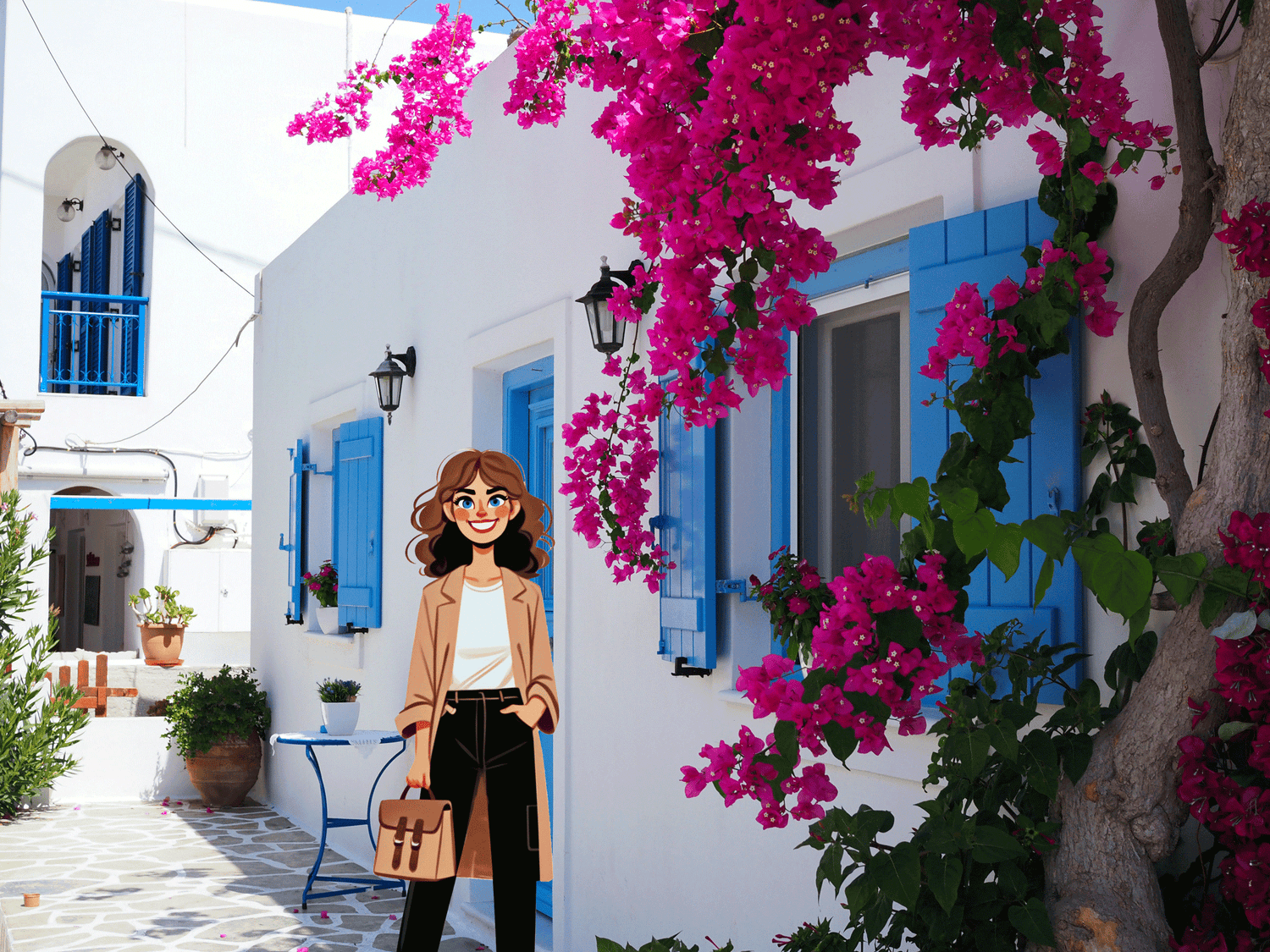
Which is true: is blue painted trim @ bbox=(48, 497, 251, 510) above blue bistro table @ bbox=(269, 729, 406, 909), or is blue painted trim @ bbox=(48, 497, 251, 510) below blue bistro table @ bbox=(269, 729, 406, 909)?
above

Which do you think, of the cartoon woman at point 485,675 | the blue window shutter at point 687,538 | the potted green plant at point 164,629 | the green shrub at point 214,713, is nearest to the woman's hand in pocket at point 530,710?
the cartoon woman at point 485,675

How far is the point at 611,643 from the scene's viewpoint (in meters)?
4.51

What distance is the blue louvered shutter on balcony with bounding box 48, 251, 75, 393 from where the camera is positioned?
49.5ft

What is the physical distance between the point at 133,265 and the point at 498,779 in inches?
532

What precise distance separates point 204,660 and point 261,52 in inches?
280

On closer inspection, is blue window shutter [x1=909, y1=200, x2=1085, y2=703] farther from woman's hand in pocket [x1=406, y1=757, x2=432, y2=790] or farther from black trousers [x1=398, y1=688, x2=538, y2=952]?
woman's hand in pocket [x1=406, y1=757, x2=432, y2=790]

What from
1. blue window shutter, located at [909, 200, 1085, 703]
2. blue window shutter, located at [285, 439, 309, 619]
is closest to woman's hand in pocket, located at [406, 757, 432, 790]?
blue window shutter, located at [909, 200, 1085, 703]

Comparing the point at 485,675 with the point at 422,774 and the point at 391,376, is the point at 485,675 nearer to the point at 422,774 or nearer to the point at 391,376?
the point at 422,774

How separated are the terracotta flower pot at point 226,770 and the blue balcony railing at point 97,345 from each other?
20.3 feet

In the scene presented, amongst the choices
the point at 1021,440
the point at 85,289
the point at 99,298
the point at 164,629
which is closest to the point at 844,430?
the point at 1021,440

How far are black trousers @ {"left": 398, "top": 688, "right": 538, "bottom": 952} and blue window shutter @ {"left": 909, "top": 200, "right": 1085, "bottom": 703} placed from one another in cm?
103

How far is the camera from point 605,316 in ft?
13.7

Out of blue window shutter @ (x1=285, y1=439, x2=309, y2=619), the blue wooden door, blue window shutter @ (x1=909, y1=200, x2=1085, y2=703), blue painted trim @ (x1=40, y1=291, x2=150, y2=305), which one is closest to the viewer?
blue window shutter @ (x1=909, y1=200, x2=1085, y2=703)

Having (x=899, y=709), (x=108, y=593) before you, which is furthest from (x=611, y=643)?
(x=108, y=593)
